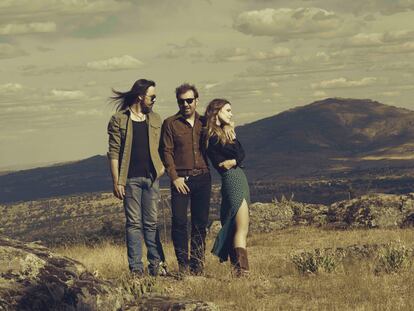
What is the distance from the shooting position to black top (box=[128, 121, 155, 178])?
882cm

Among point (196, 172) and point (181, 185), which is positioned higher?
point (196, 172)

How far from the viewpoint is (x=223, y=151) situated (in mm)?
8938

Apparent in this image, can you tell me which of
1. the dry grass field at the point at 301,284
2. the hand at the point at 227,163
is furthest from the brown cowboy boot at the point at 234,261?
the hand at the point at 227,163

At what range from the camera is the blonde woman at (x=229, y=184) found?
29.0 ft

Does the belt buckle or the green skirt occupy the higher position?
the belt buckle

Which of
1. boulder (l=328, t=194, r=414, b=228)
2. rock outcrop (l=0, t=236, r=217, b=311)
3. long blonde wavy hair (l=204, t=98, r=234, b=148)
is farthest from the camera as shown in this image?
boulder (l=328, t=194, r=414, b=228)

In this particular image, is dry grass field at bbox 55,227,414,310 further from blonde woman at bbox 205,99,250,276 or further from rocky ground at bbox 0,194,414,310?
rocky ground at bbox 0,194,414,310

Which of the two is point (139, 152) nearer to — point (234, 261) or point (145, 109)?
point (145, 109)

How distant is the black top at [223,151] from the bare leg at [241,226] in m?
0.53

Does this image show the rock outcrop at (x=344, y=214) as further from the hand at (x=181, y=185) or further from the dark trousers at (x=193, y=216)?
the hand at (x=181, y=185)

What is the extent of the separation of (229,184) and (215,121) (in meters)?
0.81

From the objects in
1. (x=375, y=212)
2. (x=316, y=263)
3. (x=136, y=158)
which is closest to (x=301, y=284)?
(x=316, y=263)

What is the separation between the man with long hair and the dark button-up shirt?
0.11 metres

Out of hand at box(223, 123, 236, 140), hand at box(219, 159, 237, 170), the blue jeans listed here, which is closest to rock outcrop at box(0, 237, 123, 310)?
the blue jeans
